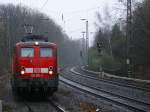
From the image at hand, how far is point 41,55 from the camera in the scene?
22.6 m

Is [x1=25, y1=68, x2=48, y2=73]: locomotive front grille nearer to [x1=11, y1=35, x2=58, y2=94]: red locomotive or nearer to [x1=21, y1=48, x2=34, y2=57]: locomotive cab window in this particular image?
[x1=11, y1=35, x2=58, y2=94]: red locomotive

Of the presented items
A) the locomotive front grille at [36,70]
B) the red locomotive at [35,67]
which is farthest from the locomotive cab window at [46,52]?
the locomotive front grille at [36,70]

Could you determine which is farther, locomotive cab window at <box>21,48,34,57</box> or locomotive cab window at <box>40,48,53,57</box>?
locomotive cab window at <box>40,48,53,57</box>

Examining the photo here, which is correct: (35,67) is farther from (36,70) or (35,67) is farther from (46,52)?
(46,52)

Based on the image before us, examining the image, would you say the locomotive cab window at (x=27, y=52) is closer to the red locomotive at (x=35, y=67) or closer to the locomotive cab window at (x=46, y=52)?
the red locomotive at (x=35, y=67)

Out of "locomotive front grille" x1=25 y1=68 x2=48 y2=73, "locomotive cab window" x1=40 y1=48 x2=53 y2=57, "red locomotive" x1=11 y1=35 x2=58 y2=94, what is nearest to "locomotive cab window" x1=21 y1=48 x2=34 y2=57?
"red locomotive" x1=11 y1=35 x2=58 y2=94

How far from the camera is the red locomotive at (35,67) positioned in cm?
2181

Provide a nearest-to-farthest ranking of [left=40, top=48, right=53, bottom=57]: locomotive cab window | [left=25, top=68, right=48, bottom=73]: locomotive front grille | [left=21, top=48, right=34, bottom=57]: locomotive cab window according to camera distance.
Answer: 1. [left=25, top=68, right=48, bottom=73]: locomotive front grille
2. [left=21, top=48, right=34, bottom=57]: locomotive cab window
3. [left=40, top=48, right=53, bottom=57]: locomotive cab window

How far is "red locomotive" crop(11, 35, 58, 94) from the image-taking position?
21.8 meters

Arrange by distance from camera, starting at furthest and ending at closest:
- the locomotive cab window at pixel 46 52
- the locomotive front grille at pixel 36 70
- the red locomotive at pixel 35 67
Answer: the locomotive cab window at pixel 46 52, the locomotive front grille at pixel 36 70, the red locomotive at pixel 35 67

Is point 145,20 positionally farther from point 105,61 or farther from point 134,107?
point 134,107

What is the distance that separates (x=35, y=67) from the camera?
22.2 metres

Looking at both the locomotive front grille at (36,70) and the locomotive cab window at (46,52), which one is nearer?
the locomotive front grille at (36,70)

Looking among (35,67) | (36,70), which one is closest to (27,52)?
(35,67)
